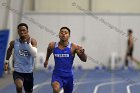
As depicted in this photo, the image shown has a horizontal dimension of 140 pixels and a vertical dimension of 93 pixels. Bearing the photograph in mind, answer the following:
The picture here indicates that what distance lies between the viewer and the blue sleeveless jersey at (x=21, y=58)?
9242 millimetres

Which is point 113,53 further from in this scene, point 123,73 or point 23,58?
point 23,58

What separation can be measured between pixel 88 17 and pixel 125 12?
7.09ft

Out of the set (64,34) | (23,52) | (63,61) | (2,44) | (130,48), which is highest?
(64,34)

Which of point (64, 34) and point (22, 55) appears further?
point (22, 55)

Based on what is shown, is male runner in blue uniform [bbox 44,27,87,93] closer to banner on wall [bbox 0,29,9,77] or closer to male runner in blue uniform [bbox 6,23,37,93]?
male runner in blue uniform [bbox 6,23,37,93]

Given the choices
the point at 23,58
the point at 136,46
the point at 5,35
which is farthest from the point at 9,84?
the point at 136,46

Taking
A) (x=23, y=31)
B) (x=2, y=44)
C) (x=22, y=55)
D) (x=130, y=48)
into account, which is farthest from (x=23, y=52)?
(x=130, y=48)

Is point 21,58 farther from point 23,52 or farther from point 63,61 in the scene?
point 63,61

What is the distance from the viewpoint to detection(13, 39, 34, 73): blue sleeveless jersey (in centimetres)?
924

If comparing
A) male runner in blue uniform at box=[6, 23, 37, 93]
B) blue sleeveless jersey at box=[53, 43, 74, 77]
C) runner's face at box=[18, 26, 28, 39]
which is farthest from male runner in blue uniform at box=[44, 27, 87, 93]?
runner's face at box=[18, 26, 28, 39]

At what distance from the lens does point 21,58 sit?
9258 mm

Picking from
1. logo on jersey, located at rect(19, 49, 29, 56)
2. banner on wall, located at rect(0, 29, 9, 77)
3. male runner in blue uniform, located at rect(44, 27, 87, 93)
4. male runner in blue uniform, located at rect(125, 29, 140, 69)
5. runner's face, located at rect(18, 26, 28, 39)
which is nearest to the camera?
male runner in blue uniform, located at rect(44, 27, 87, 93)

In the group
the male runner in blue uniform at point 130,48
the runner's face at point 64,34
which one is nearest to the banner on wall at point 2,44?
the male runner in blue uniform at point 130,48

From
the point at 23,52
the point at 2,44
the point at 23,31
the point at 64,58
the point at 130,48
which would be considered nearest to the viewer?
the point at 64,58
